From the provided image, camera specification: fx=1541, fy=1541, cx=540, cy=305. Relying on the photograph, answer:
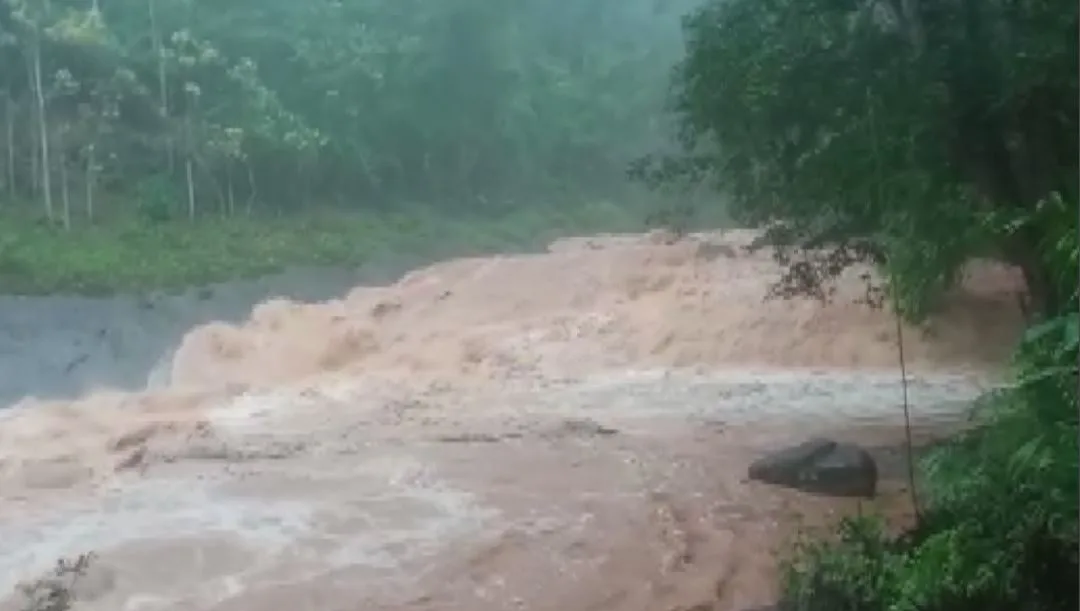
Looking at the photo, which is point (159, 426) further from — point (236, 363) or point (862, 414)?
point (862, 414)

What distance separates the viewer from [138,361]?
41.1ft

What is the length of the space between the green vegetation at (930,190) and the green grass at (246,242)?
247 inches

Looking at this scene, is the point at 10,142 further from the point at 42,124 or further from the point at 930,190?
the point at 930,190

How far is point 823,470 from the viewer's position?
7.11 m

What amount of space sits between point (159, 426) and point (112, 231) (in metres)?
4.68

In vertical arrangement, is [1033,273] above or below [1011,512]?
above

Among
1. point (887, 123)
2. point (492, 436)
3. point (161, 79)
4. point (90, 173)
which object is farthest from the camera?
point (161, 79)

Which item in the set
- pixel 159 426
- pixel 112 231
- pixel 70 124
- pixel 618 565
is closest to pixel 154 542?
pixel 618 565

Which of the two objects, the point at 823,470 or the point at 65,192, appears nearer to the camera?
the point at 823,470

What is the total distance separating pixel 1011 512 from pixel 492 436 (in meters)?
5.31

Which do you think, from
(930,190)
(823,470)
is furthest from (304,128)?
(930,190)

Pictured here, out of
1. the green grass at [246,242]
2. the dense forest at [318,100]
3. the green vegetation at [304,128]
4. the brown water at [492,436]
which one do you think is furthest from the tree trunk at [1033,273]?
the green grass at [246,242]

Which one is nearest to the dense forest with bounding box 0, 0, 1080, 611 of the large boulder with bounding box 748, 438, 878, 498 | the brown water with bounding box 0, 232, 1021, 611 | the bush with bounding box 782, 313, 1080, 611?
the bush with bounding box 782, 313, 1080, 611

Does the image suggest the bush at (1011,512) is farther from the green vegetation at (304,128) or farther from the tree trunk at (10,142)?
the tree trunk at (10,142)
